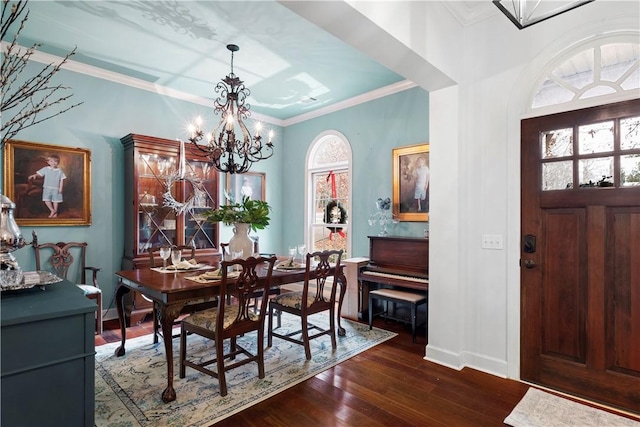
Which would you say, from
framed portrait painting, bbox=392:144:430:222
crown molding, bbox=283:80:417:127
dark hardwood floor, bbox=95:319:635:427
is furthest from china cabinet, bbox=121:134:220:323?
framed portrait painting, bbox=392:144:430:222

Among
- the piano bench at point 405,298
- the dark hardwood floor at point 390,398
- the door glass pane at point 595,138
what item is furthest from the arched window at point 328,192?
the door glass pane at point 595,138

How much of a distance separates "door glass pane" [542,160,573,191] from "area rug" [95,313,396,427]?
6.92 ft

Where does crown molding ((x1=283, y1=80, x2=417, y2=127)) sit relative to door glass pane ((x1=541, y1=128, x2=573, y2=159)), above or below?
above

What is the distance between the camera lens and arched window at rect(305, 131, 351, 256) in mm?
5258

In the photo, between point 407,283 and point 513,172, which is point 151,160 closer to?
point 407,283

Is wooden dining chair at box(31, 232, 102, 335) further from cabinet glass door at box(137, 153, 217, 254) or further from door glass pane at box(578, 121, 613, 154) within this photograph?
door glass pane at box(578, 121, 613, 154)

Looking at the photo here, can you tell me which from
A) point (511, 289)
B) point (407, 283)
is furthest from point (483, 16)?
point (407, 283)

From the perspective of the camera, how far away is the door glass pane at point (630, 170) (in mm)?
2254

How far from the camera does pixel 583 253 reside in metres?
2.44

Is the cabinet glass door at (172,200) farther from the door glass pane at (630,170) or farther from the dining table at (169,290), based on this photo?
the door glass pane at (630,170)

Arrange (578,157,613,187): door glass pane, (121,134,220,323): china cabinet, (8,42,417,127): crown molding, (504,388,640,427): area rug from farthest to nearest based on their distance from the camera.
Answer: (121,134,220,323): china cabinet
(8,42,417,127): crown molding
(578,157,613,187): door glass pane
(504,388,640,427): area rug

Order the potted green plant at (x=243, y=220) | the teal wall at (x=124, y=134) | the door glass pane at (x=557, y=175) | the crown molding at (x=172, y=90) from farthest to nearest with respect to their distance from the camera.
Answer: the teal wall at (x=124, y=134) < the crown molding at (x=172, y=90) < the potted green plant at (x=243, y=220) < the door glass pane at (x=557, y=175)

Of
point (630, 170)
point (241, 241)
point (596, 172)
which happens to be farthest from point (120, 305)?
point (630, 170)

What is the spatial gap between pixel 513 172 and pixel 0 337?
3160 mm
